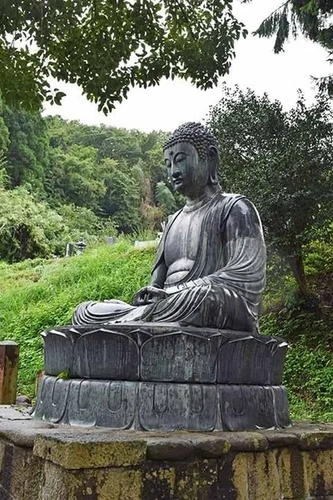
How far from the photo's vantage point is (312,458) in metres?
2.79

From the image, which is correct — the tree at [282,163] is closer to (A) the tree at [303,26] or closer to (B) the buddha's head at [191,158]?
(A) the tree at [303,26]

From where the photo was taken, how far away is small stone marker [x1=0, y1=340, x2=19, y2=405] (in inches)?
205

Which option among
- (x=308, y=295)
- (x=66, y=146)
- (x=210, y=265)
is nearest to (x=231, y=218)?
(x=210, y=265)

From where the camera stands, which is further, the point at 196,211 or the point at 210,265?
the point at 196,211

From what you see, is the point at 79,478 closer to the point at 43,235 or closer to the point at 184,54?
the point at 184,54

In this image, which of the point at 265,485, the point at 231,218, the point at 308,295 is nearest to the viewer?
the point at 265,485

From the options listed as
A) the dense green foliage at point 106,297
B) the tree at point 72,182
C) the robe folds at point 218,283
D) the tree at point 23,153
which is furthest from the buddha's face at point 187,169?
the tree at point 72,182

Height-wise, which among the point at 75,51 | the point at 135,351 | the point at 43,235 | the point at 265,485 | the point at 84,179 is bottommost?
the point at 265,485

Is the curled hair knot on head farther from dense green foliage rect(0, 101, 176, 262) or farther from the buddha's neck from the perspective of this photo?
dense green foliage rect(0, 101, 176, 262)

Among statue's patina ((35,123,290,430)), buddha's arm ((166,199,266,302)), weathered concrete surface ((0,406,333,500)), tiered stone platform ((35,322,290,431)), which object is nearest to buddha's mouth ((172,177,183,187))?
statue's patina ((35,123,290,430))

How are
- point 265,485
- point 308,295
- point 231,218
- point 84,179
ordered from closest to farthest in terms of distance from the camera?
point 265,485
point 231,218
point 308,295
point 84,179

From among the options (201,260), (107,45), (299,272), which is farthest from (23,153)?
(201,260)

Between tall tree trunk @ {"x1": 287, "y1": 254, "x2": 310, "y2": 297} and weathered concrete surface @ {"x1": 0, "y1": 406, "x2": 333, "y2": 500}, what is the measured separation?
5.22 meters

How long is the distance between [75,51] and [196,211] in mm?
2484
